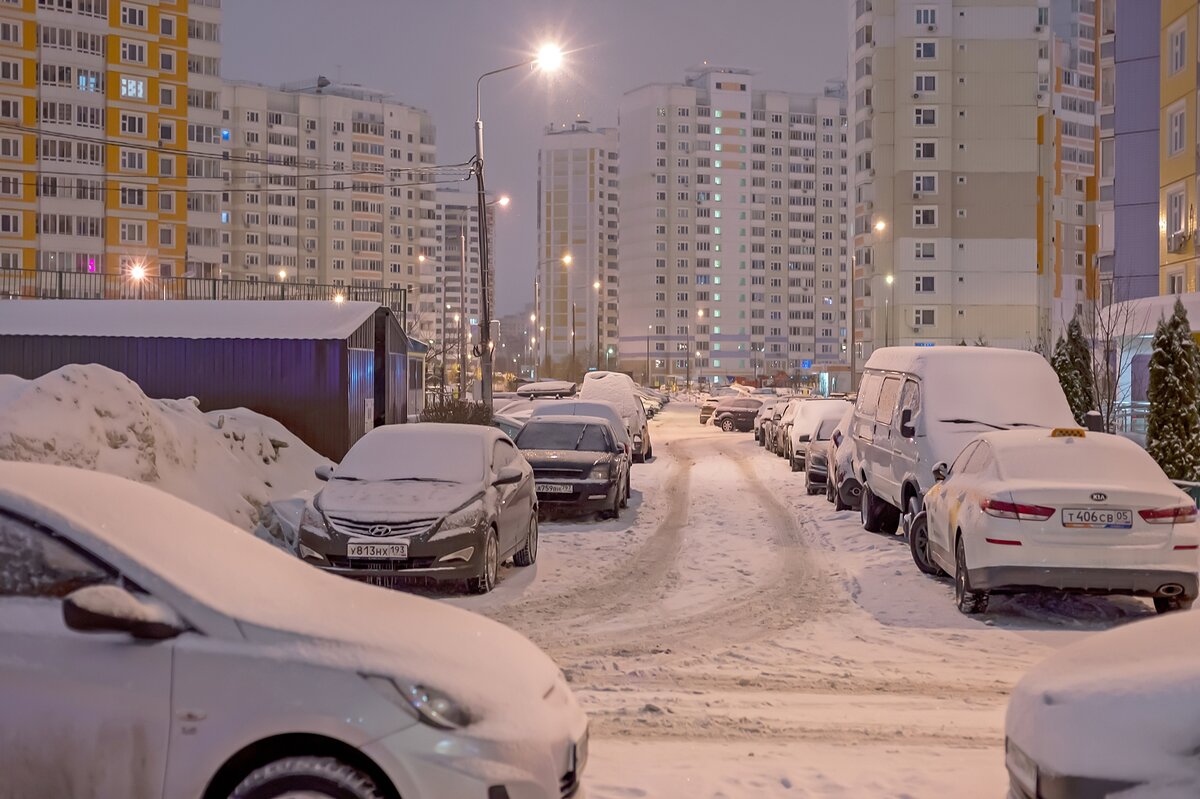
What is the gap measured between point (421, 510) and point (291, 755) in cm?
726

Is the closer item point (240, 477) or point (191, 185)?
point (240, 477)

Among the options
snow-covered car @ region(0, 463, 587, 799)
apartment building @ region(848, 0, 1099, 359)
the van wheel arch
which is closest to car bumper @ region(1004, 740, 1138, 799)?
snow-covered car @ region(0, 463, 587, 799)

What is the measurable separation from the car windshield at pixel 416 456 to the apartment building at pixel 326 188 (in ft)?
401

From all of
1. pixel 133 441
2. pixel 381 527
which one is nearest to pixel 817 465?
pixel 133 441

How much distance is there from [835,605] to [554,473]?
729cm

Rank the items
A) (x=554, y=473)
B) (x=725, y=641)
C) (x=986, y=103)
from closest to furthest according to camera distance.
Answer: (x=725, y=641)
(x=554, y=473)
(x=986, y=103)

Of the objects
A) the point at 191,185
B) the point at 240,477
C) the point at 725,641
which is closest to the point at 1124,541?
the point at 725,641

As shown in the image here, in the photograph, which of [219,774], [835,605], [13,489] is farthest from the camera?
[835,605]

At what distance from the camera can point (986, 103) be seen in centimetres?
8400

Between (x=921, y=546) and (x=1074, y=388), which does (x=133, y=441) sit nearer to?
(x=921, y=546)

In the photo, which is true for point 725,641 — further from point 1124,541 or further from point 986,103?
point 986,103

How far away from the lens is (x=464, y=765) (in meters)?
3.93

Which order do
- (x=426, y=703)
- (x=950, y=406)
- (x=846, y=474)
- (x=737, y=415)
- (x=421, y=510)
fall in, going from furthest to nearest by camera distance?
1. (x=737, y=415)
2. (x=846, y=474)
3. (x=950, y=406)
4. (x=421, y=510)
5. (x=426, y=703)

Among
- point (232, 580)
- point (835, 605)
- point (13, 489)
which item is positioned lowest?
point (835, 605)
